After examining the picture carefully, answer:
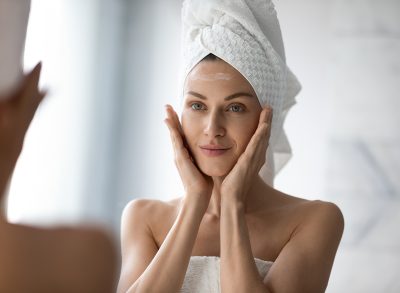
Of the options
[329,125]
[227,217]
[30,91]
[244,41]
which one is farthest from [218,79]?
[329,125]

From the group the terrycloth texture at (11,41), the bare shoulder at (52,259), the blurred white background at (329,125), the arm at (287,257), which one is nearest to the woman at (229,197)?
the arm at (287,257)

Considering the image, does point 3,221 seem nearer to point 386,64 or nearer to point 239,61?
point 239,61

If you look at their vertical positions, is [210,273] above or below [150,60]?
below

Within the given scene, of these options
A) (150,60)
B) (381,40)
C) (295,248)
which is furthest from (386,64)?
(295,248)

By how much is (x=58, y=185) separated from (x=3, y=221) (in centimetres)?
313

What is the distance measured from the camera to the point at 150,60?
4098 millimetres

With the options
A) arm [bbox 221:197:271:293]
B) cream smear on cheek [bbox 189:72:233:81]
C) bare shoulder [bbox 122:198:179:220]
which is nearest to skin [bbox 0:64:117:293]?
arm [bbox 221:197:271:293]

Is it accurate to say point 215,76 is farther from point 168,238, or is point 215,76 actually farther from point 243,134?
point 168,238

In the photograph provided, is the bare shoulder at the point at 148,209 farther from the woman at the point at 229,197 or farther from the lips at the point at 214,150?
the lips at the point at 214,150

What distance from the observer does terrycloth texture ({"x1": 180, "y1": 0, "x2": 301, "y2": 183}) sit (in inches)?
71.7

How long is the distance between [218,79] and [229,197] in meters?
0.36

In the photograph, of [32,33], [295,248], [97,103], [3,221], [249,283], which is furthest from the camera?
[97,103]

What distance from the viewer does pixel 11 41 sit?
1.65ft

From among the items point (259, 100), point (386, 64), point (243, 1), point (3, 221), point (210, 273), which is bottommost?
point (210, 273)
